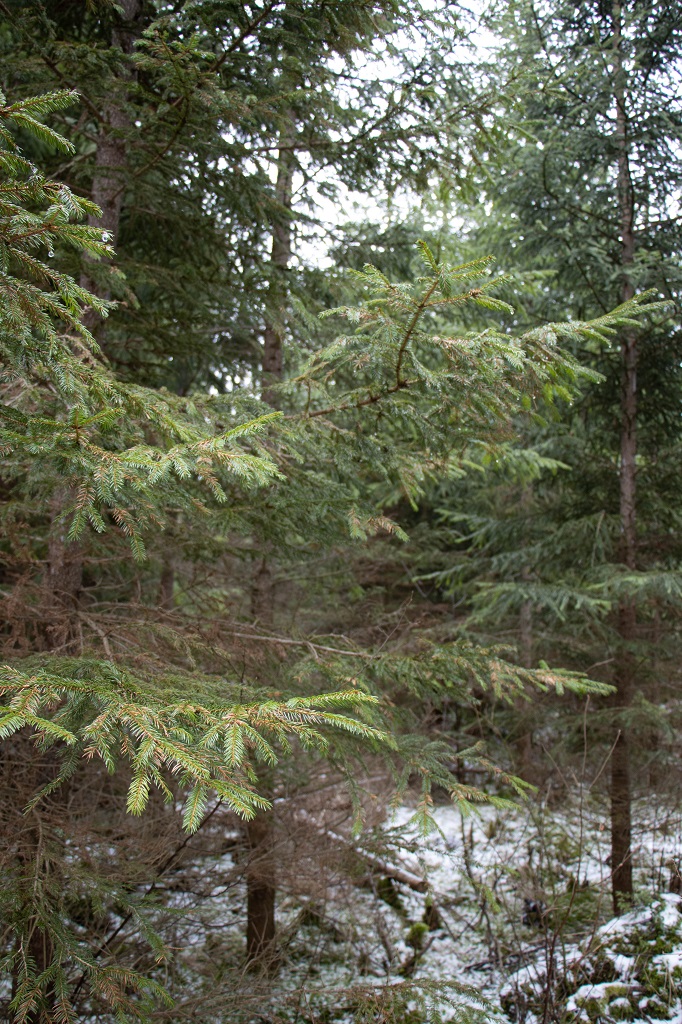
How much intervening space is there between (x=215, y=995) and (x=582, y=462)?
6690 mm

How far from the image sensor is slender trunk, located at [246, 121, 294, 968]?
18.1ft

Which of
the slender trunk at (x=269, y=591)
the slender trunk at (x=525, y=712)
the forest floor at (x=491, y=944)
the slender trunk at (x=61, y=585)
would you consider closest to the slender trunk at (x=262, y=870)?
the slender trunk at (x=269, y=591)

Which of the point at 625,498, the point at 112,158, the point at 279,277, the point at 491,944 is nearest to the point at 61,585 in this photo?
the point at 279,277

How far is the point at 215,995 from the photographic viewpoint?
14.6 feet

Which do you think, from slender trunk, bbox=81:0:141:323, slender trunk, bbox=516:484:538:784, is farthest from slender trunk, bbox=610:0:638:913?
slender trunk, bbox=81:0:141:323

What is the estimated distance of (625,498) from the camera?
7699 millimetres

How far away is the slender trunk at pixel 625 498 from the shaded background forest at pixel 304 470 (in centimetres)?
5

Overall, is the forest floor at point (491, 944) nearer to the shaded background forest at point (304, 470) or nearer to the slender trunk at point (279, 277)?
the shaded background forest at point (304, 470)

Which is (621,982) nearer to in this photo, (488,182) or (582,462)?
(582,462)

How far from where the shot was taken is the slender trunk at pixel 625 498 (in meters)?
7.19

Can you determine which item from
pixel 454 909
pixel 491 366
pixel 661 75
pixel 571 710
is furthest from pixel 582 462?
pixel 454 909

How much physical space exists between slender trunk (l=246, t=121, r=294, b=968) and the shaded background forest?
0.15 feet

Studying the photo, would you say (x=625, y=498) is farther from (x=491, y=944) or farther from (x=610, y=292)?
(x=491, y=944)

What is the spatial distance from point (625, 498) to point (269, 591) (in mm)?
4261
